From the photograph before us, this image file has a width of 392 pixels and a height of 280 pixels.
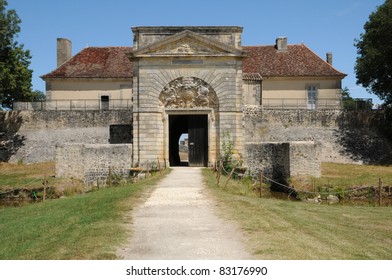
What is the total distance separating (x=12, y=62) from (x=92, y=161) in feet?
40.9

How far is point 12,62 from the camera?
30.4 meters

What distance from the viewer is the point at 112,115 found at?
32.0 meters

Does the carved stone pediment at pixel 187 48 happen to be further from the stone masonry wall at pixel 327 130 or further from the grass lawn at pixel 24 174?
the stone masonry wall at pixel 327 130

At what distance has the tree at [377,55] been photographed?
29234mm

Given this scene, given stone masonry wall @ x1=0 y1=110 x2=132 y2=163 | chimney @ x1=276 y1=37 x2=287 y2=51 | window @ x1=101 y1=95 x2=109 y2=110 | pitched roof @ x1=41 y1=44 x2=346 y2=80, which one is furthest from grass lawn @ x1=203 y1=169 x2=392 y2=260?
chimney @ x1=276 y1=37 x2=287 y2=51

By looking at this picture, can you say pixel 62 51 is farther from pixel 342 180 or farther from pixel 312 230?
pixel 312 230

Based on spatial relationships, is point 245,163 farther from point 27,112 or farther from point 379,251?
point 27,112

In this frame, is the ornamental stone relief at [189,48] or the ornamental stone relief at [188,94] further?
the ornamental stone relief at [188,94]

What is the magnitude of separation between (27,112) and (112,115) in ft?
18.4

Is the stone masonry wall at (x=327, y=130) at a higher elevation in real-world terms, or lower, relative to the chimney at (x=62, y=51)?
lower

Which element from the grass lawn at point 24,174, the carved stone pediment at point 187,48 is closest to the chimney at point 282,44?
the carved stone pediment at point 187,48

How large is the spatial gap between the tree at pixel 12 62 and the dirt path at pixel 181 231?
63.7ft

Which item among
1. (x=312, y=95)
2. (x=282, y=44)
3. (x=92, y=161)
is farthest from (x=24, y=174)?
(x=282, y=44)
